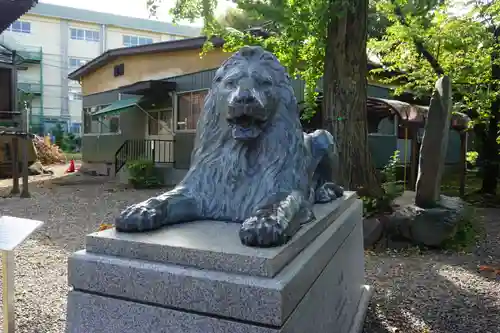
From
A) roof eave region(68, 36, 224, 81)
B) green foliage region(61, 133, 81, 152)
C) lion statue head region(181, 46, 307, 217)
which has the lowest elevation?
green foliage region(61, 133, 81, 152)

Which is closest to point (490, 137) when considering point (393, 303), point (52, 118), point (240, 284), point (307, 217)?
point (393, 303)

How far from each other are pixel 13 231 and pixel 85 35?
1309 inches

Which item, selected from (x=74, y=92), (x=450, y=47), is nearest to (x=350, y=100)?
(x=450, y=47)

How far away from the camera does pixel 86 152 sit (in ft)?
65.9

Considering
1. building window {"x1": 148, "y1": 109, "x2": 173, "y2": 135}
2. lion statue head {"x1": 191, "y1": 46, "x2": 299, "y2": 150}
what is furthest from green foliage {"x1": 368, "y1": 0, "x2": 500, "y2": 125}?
building window {"x1": 148, "y1": 109, "x2": 173, "y2": 135}

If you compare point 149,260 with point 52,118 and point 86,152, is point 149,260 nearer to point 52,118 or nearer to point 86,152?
point 86,152

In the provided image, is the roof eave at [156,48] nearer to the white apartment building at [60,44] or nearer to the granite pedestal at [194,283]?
the granite pedestal at [194,283]

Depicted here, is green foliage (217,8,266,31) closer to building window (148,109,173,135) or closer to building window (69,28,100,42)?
building window (148,109,173,135)

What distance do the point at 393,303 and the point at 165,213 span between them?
9.20ft

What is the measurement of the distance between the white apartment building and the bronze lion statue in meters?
30.9

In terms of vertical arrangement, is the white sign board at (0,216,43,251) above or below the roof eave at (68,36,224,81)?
below

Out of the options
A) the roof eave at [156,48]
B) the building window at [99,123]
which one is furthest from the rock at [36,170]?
the roof eave at [156,48]

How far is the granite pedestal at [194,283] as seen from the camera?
5.23 ft

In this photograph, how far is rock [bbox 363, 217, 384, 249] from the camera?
6.05 m
